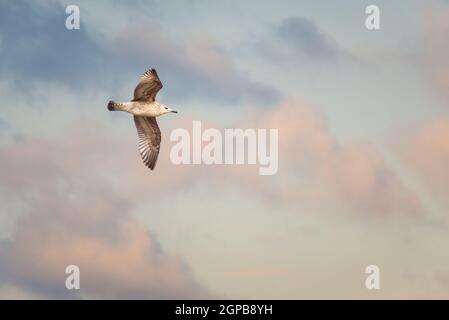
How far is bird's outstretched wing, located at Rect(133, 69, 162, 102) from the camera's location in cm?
4447

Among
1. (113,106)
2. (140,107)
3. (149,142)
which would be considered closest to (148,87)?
(140,107)

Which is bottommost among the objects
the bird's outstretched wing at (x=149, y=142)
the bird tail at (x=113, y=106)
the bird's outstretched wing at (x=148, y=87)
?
the bird's outstretched wing at (x=149, y=142)

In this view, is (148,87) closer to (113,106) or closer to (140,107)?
(140,107)

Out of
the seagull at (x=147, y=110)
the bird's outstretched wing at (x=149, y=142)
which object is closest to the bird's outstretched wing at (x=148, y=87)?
the seagull at (x=147, y=110)

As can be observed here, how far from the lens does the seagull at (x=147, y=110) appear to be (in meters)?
44.8

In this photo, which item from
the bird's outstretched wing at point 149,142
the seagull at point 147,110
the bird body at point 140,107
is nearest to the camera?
the seagull at point 147,110

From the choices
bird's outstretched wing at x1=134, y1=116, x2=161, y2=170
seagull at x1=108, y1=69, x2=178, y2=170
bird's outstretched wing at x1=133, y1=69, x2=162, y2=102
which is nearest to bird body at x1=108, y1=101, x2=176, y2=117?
seagull at x1=108, y1=69, x2=178, y2=170

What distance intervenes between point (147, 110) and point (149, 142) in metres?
→ 2.93

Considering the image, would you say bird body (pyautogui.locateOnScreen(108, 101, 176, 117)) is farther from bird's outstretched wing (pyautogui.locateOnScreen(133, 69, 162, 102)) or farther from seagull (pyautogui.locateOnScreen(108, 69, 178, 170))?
bird's outstretched wing (pyautogui.locateOnScreen(133, 69, 162, 102))

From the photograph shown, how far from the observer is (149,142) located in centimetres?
4919

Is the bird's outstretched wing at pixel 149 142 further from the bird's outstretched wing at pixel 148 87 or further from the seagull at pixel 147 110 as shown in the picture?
the bird's outstretched wing at pixel 148 87

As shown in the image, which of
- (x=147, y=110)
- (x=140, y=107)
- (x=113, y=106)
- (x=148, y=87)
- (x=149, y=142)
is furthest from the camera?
(x=149, y=142)
